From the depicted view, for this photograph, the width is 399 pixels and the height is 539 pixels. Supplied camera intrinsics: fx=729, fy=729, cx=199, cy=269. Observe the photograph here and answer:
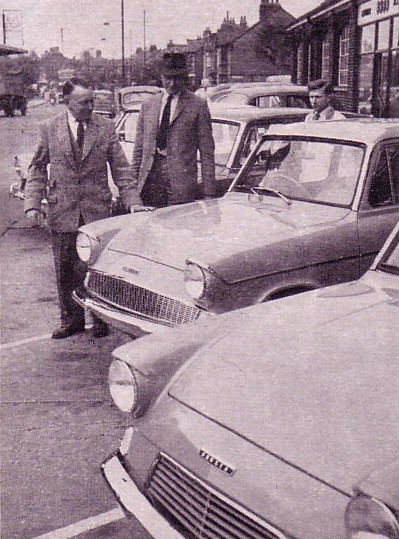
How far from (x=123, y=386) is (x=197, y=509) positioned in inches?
25.6

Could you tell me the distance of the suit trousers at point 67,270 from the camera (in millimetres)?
5316

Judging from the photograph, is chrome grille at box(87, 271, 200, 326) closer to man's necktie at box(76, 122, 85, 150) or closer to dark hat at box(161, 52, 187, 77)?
man's necktie at box(76, 122, 85, 150)

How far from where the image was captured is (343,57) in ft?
71.6

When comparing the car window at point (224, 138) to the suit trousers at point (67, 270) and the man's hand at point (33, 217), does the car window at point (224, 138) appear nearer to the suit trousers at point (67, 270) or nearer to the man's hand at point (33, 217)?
the suit trousers at point (67, 270)

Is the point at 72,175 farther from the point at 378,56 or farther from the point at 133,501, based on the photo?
the point at 378,56

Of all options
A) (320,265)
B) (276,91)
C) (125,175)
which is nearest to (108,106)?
(276,91)

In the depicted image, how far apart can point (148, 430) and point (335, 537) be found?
90cm

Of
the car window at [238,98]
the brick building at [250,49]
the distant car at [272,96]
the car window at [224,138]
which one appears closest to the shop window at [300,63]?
the brick building at [250,49]

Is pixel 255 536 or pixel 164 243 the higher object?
pixel 164 243

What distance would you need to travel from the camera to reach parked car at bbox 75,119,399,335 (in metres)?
4.00

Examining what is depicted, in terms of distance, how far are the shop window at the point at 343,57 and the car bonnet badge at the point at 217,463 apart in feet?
65.9

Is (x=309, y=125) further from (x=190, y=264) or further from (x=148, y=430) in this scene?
(x=148, y=430)

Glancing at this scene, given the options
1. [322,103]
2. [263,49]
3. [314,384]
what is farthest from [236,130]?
[263,49]

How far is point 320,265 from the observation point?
4.21 m
